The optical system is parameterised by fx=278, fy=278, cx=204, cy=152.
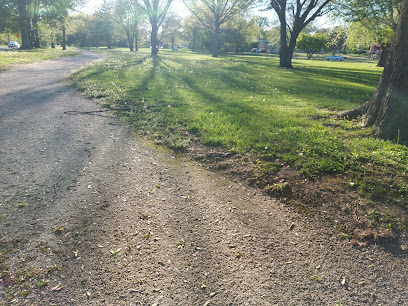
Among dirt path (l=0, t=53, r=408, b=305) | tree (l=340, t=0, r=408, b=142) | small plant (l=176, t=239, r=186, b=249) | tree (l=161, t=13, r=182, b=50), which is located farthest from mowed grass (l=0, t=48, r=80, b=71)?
tree (l=161, t=13, r=182, b=50)

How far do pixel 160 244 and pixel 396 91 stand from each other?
5298 mm

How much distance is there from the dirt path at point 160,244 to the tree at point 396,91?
3329mm

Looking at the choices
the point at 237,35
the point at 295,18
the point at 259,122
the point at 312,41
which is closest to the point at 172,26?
the point at 237,35

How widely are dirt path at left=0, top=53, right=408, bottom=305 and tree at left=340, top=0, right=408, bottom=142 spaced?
3.33m

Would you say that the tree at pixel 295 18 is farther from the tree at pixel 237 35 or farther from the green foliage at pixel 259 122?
the tree at pixel 237 35

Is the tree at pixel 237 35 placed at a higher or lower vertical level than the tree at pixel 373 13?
higher

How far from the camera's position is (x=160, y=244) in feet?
10.2

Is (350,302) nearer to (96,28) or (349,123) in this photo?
(349,123)

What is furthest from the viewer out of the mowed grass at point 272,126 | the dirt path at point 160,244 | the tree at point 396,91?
the tree at point 396,91

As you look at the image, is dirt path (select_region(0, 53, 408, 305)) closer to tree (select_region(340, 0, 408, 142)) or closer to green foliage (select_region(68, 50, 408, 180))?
green foliage (select_region(68, 50, 408, 180))

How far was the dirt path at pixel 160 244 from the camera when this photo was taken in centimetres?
252

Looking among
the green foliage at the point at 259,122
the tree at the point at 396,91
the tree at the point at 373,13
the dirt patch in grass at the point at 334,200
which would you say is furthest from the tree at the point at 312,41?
the dirt patch in grass at the point at 334,200

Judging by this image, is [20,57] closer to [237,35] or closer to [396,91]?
[396,91]

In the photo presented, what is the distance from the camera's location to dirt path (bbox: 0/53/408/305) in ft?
8.27
